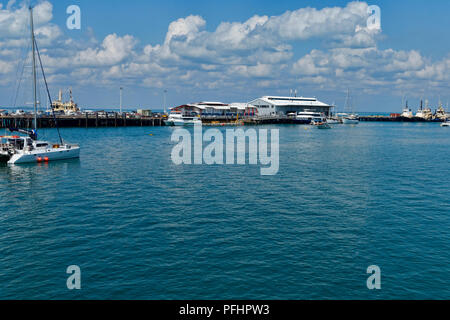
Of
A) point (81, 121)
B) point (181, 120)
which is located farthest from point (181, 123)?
point (81, 121)

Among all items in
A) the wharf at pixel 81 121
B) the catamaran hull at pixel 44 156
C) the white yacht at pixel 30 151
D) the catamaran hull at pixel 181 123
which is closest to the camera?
the catamaran hull at pixel 44 156

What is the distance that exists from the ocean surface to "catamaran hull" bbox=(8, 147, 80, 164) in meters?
6.31

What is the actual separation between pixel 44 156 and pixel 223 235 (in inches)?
1667

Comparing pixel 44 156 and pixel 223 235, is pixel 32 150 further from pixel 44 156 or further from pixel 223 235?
pixel 223 235

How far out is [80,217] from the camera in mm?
30156

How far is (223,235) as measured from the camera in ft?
86.5

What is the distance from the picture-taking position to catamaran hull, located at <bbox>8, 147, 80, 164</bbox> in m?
55.0

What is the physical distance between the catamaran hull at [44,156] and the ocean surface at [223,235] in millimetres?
6313

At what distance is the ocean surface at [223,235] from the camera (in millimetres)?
19375

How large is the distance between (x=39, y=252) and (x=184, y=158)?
4223 centimetres

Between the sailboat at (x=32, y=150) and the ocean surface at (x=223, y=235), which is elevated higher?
the sailboat at (x=32, y=150)

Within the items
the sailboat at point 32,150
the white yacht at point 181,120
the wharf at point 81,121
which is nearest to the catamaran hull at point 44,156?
the sailboat at point 32,150

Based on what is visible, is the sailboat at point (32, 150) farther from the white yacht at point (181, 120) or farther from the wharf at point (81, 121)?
the white yacht at point (181, 120)

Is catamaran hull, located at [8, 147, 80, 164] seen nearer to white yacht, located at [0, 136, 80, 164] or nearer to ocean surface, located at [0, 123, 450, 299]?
white yacht, located at [0, 136, 80, 164]
